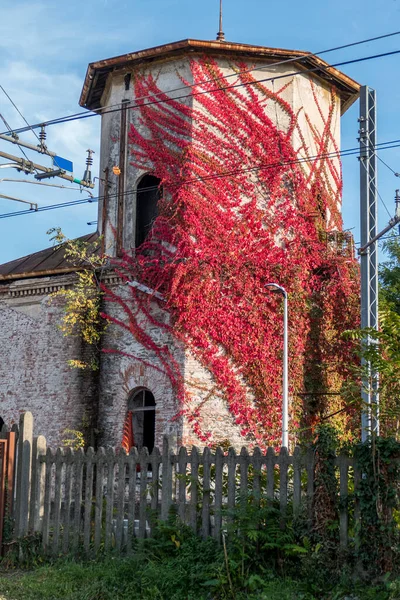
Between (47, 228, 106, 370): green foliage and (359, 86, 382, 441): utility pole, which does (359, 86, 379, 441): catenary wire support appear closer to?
(359, 86, 382, 441): utility pole

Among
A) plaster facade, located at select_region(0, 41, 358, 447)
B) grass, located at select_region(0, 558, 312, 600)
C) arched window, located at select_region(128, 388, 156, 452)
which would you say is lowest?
grass, located at select_region(0, 558, 312, 600)

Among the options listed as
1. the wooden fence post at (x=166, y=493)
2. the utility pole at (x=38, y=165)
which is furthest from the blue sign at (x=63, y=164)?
the wooden fence post at (x=166, y=493)

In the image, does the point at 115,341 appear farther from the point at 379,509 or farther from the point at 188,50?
the point at 379,509

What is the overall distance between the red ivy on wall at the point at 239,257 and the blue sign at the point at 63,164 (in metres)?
2.90

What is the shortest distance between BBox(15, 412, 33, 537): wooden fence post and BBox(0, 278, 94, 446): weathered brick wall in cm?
760

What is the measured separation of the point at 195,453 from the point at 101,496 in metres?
1.85

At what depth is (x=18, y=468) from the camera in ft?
43.6

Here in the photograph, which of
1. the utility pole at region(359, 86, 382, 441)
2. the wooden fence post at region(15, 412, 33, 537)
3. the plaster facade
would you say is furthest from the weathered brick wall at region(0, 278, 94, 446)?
the utility pole at region(359, 86, 382, 441)

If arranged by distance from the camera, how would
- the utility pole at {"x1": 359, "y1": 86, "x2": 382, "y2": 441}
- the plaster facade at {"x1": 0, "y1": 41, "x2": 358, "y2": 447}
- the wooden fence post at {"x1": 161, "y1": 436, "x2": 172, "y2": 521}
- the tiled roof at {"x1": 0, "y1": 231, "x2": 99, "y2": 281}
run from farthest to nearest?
the tiled roof at {"x1": 0, "y1": 231, "x2": 99, "y2": 281} < the plaster facade at {"x1": 0, "y1": 41, "x2": 358, "y2": 447} < the utility pole at {"x1": 359, "y1": 86, "x2": 382, "y2": 441} < the wooden fence post at {"x1": 161, "y1": 436, "x2": 172, "y2": 521}

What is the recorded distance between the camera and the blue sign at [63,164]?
741 inches

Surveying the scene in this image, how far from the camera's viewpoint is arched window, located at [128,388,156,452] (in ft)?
68.2

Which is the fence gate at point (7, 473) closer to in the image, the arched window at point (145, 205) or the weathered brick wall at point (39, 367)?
the weathered brick wall at point (39, 367)

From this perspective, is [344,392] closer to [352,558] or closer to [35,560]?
[352,558]

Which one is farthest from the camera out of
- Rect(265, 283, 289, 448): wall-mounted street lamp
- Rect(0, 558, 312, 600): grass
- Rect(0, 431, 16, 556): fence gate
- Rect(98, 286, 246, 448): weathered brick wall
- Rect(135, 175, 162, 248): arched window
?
Rect(135, 175, 162, 248): arched window
